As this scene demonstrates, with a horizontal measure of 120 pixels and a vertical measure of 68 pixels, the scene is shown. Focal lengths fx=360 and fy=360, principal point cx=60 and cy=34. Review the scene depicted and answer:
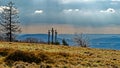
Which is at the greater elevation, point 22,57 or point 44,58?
point 22,57

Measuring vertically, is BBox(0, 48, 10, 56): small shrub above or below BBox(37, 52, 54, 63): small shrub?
above

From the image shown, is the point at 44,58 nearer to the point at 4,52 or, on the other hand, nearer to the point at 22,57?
the point at 22,57

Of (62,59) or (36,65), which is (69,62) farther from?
(36,65)

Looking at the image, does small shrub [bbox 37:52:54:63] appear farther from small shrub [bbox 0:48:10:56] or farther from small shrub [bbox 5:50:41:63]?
small shrub [bbox 0:48:10:56]

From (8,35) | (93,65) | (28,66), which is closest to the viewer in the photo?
(28,66)

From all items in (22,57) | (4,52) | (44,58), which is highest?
(4,52)

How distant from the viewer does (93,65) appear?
27.9 m

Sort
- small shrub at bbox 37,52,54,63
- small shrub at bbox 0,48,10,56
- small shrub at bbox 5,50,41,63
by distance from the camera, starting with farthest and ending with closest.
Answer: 1. small shrub at bbox 0,48,10,56
2. small shrub at bbox 37,52,54,63
3. small shrub at bbox 5,50,41,63

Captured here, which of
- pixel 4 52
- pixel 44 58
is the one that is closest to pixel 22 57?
pixel 44 58

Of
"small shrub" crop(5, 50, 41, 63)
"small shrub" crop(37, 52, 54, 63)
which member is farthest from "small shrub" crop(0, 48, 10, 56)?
"small shrub" crop(37, 52, 54, 63)

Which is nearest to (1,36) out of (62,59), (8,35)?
(8,35)

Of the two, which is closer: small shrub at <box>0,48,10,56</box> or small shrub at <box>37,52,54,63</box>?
small shrub at <box>37,52,54,63</box>

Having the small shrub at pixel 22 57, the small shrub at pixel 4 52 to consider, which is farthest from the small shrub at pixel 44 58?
the small shrub at pixel 4 52

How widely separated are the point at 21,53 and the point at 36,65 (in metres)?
3.10
